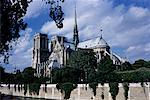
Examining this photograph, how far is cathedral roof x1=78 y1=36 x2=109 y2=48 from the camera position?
89812 mm

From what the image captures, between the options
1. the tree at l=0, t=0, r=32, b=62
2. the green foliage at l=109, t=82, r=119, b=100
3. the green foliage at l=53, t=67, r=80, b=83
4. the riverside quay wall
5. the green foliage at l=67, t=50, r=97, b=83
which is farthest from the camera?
the green foliage at l=67, t=50, r=97, b=83

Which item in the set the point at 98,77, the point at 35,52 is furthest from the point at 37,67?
the point at 98,77

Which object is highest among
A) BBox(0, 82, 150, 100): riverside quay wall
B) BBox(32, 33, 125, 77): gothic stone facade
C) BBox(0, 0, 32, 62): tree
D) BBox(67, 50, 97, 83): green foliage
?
BBox(32, 33, 125, 77): gothic stone facade

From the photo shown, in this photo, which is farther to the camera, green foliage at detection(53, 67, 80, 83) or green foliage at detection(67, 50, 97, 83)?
green foliage at detection(67, 50, 97, 83)

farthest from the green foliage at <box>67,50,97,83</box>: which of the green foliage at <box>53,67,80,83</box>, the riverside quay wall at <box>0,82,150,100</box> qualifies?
the riverside quay wall at <box>0,82,150,100</box>

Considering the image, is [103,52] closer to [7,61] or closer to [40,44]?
[40,44]

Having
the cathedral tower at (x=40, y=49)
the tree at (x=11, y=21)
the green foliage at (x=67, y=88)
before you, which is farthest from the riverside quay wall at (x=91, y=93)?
the cathedral tower at (x=40, y=49)

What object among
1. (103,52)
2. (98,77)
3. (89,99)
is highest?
(103,52)

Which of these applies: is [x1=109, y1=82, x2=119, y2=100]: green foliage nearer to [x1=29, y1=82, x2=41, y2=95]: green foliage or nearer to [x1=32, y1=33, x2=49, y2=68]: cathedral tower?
[x1=29, y1=82, x2=41, y2=95]: green foliage

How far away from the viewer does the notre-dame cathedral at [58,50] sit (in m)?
89.1

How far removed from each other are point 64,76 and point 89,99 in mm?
18132

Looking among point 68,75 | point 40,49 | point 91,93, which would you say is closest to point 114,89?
point 91,93

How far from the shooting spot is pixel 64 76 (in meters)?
57.2

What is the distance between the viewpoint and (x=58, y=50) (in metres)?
95.9
